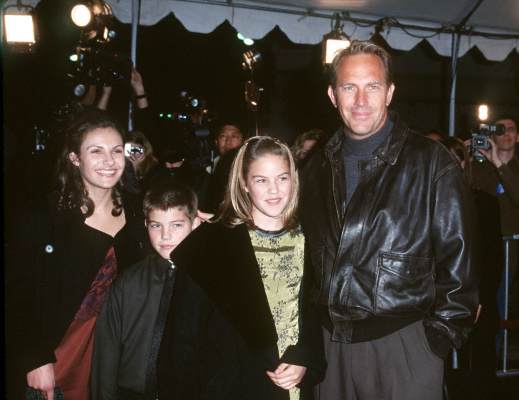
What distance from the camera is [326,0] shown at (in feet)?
19.3

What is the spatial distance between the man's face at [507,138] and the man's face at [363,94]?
3200 millimetres

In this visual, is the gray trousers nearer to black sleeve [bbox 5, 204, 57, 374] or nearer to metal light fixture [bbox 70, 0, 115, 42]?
black sleeve [bbox 5, 204, 57, 374]

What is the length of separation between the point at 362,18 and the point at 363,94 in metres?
4.55

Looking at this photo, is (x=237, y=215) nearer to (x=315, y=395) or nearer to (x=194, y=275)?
(x=194, y=275)

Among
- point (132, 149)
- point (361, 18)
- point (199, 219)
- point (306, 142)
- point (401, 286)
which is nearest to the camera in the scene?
point (401, 286)

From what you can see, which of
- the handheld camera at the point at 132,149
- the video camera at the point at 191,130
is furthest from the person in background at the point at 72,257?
the video camera at the point at 191,130

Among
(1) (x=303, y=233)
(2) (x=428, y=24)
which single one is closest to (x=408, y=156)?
(1) (x=303, y=233)

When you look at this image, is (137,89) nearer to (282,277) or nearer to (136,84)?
(136,84)

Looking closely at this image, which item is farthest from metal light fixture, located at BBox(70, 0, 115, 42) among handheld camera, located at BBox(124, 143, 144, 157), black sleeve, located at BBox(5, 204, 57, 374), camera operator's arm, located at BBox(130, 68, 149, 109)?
black sleeve, located at BBox(5, 204, 57, 374)

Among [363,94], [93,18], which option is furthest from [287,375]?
[93,18]

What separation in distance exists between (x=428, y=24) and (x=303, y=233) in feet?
17.1

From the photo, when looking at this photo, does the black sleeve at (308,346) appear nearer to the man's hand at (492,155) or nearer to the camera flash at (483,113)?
the man's hand at (492,155)

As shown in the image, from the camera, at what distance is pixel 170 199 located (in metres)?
2.58

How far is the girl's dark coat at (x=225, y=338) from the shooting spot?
6.69ft
